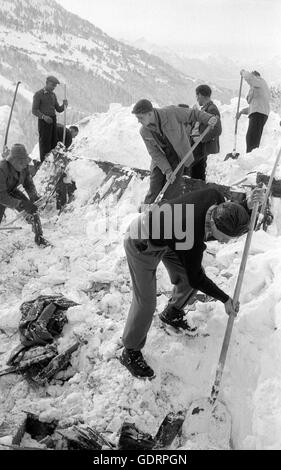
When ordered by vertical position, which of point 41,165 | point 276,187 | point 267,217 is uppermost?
point 276,187

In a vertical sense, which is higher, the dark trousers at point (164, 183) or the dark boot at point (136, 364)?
the dark trousers at point (164, 183)

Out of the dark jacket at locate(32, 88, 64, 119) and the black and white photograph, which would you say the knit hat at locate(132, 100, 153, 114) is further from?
the dark jacket at locate(32, 88, 64, 119)

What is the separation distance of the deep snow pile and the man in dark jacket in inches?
55.0

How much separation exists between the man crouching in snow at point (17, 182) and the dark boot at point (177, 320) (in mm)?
2966

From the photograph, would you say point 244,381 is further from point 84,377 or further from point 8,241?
point 8,241

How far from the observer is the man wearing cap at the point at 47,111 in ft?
26.0

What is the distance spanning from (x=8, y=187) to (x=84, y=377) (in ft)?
11.0

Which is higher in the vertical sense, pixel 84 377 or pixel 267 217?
pixel 267 217

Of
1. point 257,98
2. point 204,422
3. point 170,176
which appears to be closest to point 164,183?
point 170,176

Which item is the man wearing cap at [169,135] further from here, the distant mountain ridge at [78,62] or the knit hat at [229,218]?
the distant mountain ridge at [78,62]

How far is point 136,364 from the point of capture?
348 cm

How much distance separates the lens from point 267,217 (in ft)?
16.9

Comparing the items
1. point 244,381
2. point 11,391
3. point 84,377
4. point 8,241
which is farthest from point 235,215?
point 8,241

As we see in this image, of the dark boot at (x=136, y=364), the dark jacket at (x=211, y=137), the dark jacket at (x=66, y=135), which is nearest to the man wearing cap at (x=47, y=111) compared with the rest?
the dark jacket at (x=66, y=135)
